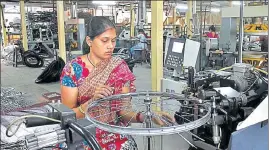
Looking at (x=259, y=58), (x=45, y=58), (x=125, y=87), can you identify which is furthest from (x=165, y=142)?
(x=45, y=58)

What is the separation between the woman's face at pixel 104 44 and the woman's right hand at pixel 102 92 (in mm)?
156

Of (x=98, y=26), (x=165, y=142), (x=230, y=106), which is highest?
(x=98, y=26)

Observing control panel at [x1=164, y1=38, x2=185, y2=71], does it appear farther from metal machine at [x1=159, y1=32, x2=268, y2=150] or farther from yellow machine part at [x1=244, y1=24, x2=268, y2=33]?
yellow machine part at [x1=244, y1=24, x2=268, y2=33]

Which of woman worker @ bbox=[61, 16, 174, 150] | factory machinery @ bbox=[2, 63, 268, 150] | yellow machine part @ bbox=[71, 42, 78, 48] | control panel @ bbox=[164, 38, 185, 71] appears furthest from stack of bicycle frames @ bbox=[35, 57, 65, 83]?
woman worker @ bbox=[61, 16, 174, 150]

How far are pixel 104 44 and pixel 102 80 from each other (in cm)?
17

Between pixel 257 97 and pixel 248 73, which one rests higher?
pixel 248 73

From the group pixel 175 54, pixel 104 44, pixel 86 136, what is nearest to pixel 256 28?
pixel 175 54

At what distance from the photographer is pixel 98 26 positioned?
120 centimetres

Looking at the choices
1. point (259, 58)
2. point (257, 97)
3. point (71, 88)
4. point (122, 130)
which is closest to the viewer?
point (122, 130)

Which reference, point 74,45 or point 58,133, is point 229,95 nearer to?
point 58,133

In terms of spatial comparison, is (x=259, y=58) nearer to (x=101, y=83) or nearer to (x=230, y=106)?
(x=230, y=106)

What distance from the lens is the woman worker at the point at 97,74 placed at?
1182 millimetres

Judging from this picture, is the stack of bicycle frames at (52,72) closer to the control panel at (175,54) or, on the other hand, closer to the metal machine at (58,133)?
the control panel at (175,54)

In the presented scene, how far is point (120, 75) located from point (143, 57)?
6.57 metres
